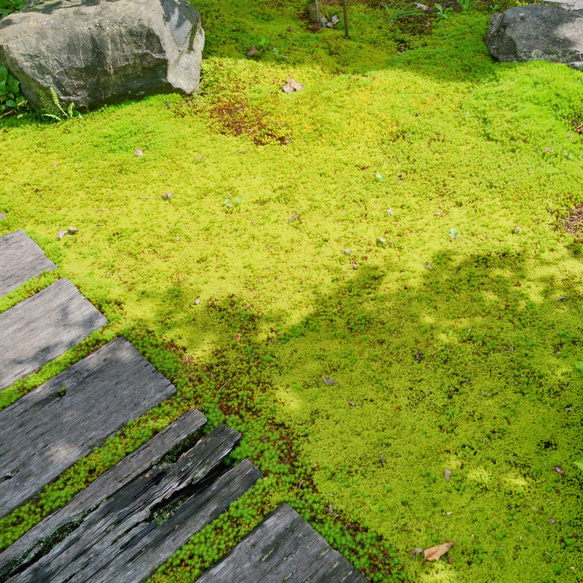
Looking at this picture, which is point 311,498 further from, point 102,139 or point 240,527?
point 102,139

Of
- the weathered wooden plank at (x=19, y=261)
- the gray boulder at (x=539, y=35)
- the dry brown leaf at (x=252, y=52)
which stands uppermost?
the gray boulder at (x=539, y=35)

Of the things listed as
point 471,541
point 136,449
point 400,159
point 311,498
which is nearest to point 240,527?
point 311,498

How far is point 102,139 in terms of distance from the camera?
19.9ft

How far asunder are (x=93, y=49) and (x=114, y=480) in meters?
5.62

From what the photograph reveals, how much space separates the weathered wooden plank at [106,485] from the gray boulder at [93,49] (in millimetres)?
5071

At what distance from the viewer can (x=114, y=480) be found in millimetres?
3279

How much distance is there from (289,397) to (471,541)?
5.52 ft

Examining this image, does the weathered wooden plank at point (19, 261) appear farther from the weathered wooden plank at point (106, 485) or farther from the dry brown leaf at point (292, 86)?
the dry brown leaf at point (292, 86)

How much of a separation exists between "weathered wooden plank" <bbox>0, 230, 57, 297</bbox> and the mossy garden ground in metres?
0.16

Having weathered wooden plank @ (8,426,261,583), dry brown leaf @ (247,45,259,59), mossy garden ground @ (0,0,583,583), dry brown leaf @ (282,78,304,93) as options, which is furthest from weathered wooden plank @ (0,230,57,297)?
dry brown leaf @ (247,45,259,59)

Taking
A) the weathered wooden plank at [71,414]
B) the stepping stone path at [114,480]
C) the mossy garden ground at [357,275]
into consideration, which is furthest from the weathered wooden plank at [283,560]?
the weathered wooden plank at [71,414]

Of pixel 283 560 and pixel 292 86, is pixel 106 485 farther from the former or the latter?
pixel 292 86

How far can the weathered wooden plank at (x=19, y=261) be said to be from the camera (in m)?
4.64

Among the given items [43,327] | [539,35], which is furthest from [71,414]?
[539,35]
